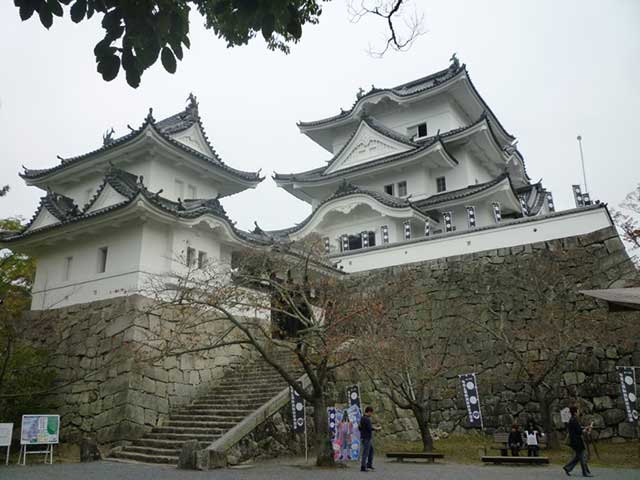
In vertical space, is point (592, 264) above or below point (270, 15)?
above

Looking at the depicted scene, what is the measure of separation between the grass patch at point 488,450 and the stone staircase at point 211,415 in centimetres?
323

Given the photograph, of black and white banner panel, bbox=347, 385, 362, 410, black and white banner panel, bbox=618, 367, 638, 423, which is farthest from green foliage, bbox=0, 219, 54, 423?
black and white banner panel, bbox=618, 367, 638, 423

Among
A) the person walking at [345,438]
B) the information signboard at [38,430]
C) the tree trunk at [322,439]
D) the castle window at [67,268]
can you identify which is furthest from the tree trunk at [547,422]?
the castle window at [67,268]

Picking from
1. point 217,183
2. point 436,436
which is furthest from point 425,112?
point 436,436

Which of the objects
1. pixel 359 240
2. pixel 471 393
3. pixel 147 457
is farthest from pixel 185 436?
pixel 359 240

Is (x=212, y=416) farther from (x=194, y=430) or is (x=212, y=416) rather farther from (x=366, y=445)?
(x=366, y=445)

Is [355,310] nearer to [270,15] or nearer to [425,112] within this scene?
[270,15]

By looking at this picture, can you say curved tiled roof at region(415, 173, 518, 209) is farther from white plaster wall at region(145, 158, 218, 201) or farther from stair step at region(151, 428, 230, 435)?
stair step at region(151, 428, 230, 435)

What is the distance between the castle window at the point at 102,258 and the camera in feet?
45.6

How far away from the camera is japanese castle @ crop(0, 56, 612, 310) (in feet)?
45.0

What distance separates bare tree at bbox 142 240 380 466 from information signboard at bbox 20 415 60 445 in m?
2.38

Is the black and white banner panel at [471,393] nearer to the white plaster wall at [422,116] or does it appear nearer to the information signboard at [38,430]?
the information signboard at [38,430]

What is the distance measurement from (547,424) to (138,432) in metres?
8.81

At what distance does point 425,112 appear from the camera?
75.7 ft
